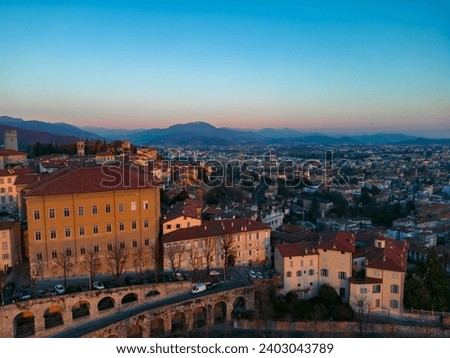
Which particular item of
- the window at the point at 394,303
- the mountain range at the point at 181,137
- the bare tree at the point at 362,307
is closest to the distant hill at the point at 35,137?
the mountain range at the point at 181,137

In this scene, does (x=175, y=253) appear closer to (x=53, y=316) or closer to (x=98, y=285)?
(x=98, y=285)

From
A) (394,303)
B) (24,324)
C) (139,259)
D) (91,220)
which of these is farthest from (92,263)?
(394,303)

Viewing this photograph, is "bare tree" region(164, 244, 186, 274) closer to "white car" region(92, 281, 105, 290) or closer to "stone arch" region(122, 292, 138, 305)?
"stone arch" region(122, 292, 138, 305)

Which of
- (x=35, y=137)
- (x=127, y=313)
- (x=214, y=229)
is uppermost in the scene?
(x=35, y=137)

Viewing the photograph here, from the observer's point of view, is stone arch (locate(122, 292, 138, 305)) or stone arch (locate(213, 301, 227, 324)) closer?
stone arch (locate(122, 292, 138, 305))

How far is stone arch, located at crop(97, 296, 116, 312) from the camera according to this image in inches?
417

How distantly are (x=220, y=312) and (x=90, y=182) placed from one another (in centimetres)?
594

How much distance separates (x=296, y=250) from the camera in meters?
12.4

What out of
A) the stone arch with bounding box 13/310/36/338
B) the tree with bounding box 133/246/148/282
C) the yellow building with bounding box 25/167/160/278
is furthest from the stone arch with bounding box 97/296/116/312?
the stone arch with bounding box 13/310/36/338

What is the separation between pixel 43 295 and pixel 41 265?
1.49 metres

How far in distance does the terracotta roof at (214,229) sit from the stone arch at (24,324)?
175 inches

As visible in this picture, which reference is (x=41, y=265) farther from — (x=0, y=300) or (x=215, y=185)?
(x=215, y=185)

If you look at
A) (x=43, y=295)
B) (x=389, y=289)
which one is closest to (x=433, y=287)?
(x=389, y=289)

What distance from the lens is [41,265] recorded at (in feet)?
37.2
